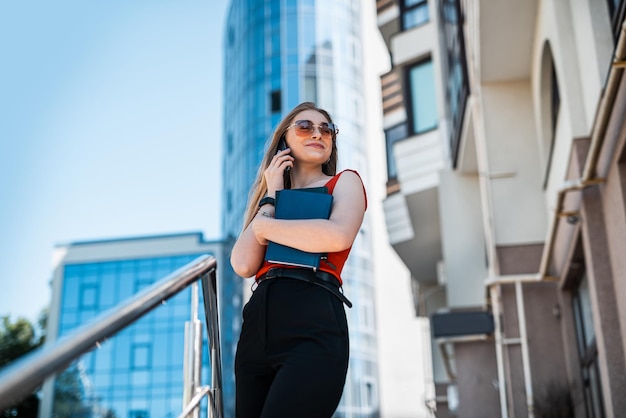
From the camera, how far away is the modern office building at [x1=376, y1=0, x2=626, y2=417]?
681 centimetres

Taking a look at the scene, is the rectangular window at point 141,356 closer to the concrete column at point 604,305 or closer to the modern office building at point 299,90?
the modern office building at point 299,90

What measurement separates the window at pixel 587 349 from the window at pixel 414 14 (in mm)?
10571

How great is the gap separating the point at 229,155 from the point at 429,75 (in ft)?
112

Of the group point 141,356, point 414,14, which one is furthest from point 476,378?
point 141,356

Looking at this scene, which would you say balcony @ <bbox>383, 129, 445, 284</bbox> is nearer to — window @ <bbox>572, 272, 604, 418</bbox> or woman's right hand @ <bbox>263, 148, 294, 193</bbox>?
window @ <bbox>572, 272, 604, 418</bbox>

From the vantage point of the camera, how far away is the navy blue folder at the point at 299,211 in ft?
9.49

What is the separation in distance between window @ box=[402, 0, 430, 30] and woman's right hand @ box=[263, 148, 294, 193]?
53.6 feet

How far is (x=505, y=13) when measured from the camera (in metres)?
9.98

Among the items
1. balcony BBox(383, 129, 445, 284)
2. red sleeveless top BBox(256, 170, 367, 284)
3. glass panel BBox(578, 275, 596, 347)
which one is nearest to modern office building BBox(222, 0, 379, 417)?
balcony BBox(383, 129, 445, 284)

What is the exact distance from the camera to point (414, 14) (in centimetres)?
Answer: 1933

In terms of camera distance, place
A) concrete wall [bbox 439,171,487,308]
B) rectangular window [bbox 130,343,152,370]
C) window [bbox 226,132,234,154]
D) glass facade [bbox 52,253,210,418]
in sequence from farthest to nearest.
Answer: window [bbox 226,132,234,154], rectangular window [bbox 130,343,152,370], glass facade [bbox 52,253,210,418], concrete wall [bbox 439,171,487,308]

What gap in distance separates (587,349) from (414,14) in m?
11.6

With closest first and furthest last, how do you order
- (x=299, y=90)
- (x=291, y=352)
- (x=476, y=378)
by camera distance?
(x=291, y=352) → (x=476, y=378) → (x=299, y=90)

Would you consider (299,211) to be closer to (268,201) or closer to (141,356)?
(268,201)
